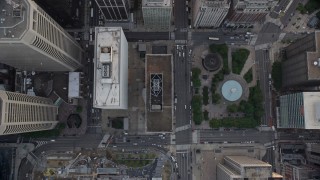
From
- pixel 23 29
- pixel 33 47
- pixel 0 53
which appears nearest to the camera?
pixel 23 29

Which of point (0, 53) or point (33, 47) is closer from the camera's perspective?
point (33, 47)

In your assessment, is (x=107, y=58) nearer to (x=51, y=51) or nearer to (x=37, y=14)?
(x=51, y=51)

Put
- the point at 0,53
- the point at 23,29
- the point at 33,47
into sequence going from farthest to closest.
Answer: the point at 0,53 < the point at 33,47 < the point at 23,29

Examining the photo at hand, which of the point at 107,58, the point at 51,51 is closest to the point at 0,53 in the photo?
the point at 51,51

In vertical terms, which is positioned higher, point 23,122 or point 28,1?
point 28,1

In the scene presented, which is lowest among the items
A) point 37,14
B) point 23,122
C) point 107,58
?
point 23,122

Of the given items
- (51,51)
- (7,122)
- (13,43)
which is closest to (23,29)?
(13,43)
